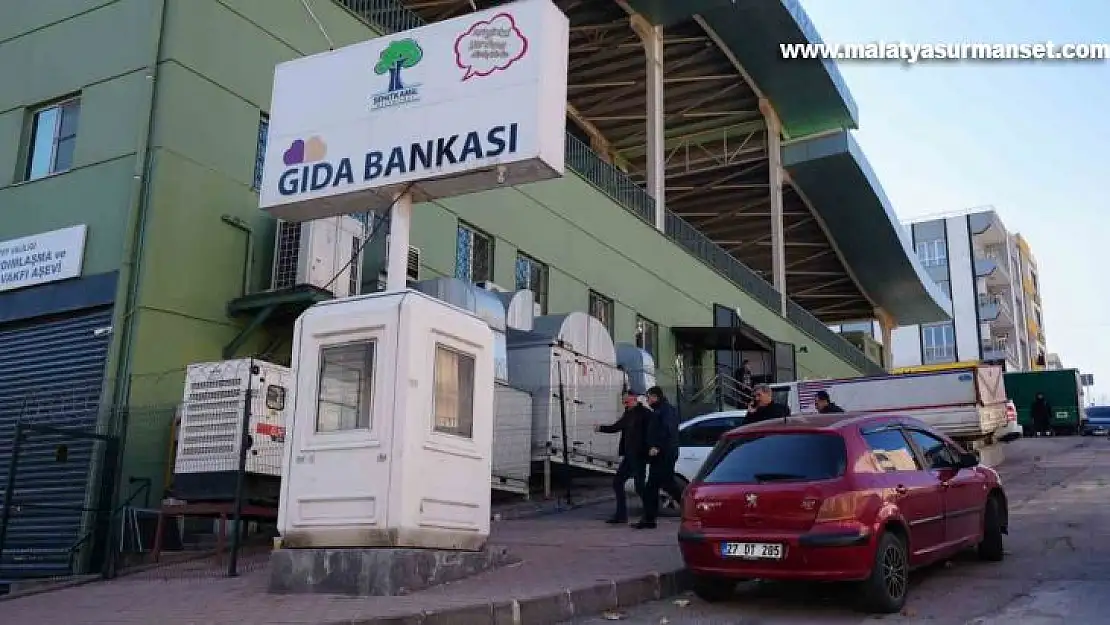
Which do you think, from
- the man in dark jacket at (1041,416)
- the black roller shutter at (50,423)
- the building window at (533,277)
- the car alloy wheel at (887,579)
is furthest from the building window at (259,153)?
the man in dark jacket at (1041,416)

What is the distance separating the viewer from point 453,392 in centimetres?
887

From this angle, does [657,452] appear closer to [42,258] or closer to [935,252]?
[42,258]

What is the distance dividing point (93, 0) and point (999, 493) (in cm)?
1462

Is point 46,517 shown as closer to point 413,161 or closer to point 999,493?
point 413,161

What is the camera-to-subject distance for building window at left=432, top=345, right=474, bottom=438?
8.66 m

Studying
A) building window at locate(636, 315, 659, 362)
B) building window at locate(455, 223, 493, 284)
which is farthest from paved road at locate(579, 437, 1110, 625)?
building window at locate(636, 315, 659, 362)

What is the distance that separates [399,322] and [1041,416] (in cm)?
3687

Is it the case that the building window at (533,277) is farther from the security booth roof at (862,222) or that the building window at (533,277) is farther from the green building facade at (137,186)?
the security booth roof at (862,222)

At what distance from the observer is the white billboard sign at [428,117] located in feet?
31.6

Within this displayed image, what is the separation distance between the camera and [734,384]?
94.4 feet

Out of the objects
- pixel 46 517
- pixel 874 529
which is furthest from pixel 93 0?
pixel 874 529

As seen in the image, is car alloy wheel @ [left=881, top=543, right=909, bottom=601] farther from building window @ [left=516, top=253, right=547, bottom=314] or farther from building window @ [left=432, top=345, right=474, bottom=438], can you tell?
building window @ [left=516, top=253, right=547, bottom=314]

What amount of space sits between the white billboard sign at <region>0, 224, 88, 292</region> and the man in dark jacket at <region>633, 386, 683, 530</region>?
8384mm

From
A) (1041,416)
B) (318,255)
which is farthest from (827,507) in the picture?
(1041,416)
